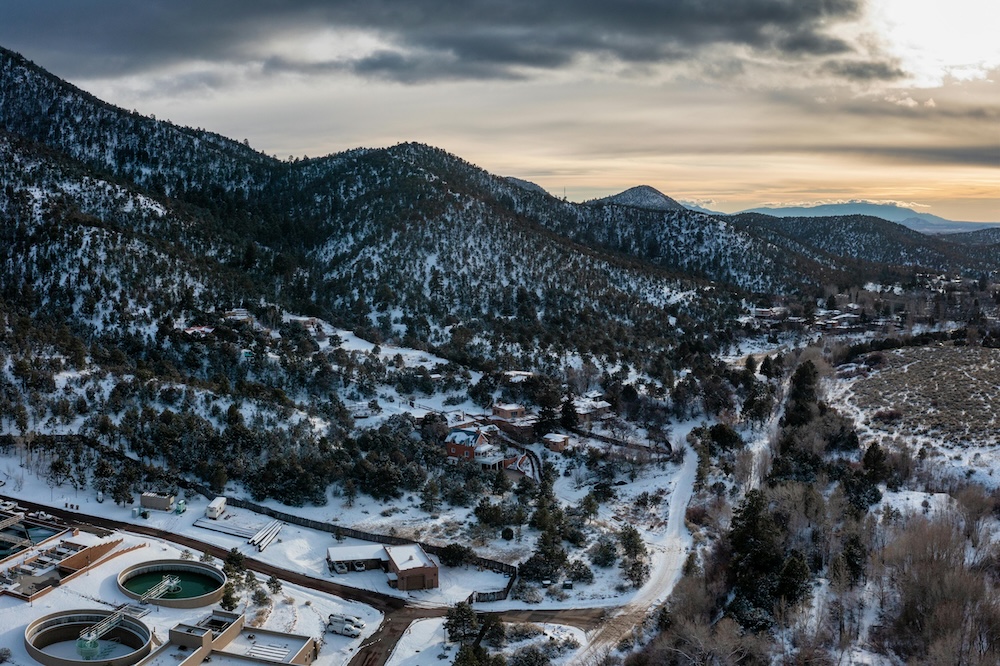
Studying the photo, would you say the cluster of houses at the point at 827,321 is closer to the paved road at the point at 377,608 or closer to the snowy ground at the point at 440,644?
the paved road at the point at 377,608

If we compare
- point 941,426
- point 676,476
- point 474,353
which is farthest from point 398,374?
point 941,426

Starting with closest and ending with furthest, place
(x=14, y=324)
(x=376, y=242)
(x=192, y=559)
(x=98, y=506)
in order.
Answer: (x=192, y=559)
(x=98, y=506)
(x=14, y=324)
(x=376, y=242)

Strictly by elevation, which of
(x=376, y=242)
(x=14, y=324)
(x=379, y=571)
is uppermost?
(x=376, y=242)

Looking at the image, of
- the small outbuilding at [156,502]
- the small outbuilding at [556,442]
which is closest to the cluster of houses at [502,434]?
the small outbuilding at [556,442]

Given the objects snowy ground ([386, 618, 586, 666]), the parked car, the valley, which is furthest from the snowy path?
the parked car

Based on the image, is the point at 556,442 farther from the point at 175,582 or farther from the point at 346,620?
the point at 175,582

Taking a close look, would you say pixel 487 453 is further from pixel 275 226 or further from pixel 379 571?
pixel 275 226

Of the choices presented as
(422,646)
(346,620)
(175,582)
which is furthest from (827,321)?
(175,582)
